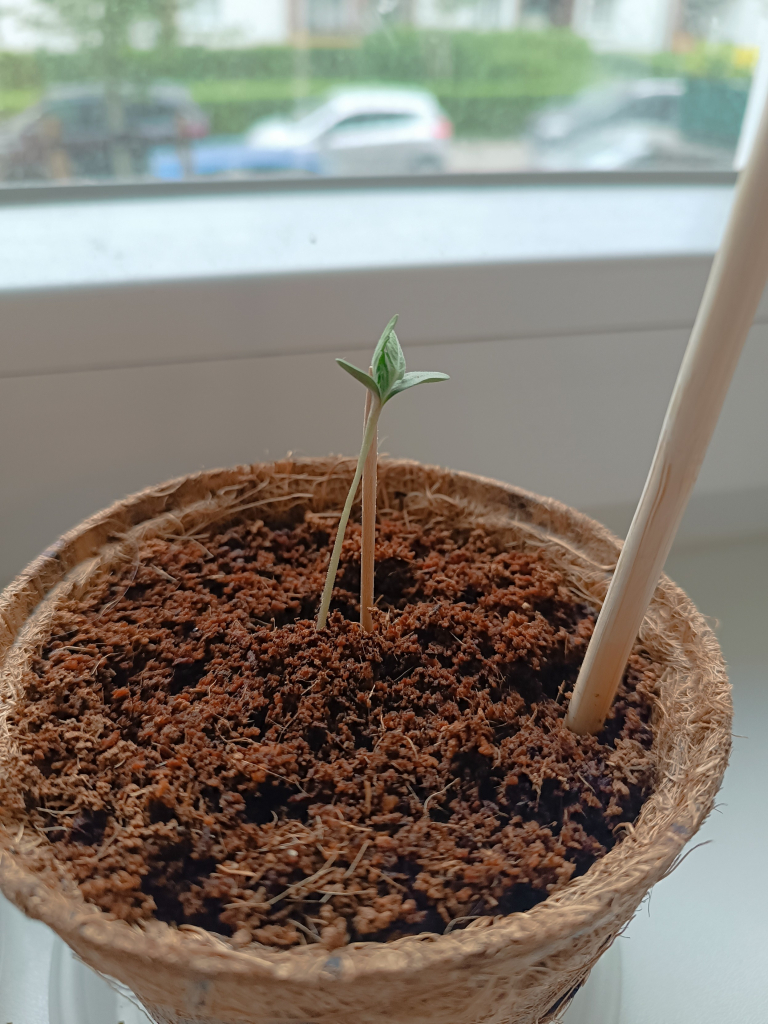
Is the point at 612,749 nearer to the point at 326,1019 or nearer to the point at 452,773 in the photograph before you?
the point at 452,773

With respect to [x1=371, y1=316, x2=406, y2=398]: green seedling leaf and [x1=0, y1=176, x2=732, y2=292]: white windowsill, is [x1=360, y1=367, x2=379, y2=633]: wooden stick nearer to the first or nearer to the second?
[x1=371, y1=316, x2=406, y2=398]: green seedling leaf

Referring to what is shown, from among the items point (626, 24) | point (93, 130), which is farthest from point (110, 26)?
point (626, 24)

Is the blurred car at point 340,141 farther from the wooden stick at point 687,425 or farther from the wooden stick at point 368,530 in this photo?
the wooden stick at point 687,425

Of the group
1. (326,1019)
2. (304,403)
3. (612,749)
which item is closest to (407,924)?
(326,1019)

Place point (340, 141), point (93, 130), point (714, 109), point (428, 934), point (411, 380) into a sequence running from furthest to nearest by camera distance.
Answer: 1. point (714, 109)
2. point (340, 141)
3. point (93, 130)
4. point (411, 380)
5. point (428, 934)

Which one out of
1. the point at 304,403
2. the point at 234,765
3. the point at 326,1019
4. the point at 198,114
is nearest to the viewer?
the point at 326,1019

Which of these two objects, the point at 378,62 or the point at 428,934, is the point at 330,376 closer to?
the point at 378,62
